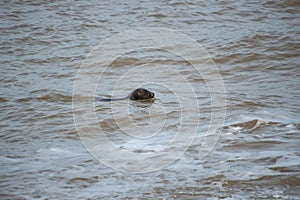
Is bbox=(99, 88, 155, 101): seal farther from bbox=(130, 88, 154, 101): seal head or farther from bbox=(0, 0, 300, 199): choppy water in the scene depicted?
bbox=(0, 0, 300, 199): choppy water

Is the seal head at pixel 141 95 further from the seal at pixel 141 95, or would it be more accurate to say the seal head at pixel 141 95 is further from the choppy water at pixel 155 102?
the choppy water at pixel 155 102

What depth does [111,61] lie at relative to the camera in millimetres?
9266

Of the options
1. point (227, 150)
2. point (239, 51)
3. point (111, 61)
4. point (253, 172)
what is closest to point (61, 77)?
point (111, 61)

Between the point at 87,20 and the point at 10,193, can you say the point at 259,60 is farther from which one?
the point at 10,193

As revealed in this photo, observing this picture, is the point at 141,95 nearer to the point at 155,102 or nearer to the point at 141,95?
the point at 141,95

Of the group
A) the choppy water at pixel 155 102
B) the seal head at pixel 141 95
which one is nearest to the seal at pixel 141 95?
the seal head at pixel 141 95

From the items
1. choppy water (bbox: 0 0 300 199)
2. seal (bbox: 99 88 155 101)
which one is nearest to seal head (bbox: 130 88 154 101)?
seal (bbox: 99 88 155 101)

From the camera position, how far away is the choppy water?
4680 millimetres

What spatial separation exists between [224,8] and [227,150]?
6270 mm

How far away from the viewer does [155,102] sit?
7.34m

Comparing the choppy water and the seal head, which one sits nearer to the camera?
the choppy water

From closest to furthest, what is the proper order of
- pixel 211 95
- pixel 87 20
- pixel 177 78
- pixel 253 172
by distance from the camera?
pixel 253 172 < pixel 211 95 < pixel 177 78 < pixel 87 20

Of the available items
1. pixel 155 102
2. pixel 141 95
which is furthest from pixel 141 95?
pixel 155 102

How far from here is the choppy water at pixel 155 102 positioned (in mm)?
4680
